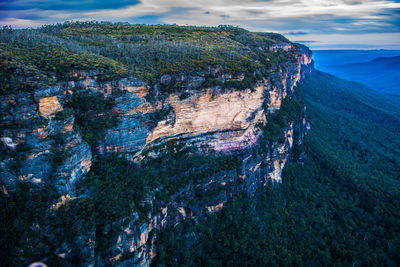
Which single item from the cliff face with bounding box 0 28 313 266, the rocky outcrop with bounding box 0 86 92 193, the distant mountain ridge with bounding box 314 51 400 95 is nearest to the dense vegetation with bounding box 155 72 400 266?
the cliff face with bounding box 0 28 313 266

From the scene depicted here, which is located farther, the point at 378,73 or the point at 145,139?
the point at 378,73

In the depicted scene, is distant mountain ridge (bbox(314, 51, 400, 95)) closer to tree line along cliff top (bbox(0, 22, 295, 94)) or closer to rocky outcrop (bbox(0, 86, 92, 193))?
tree line along cliff top (bbox(0, 22, 295, 94))

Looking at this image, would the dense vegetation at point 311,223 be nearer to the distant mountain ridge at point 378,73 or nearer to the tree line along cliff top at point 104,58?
the tree line along cliff top at point 104,58

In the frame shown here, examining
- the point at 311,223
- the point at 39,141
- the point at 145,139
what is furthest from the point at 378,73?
the point at 39,141

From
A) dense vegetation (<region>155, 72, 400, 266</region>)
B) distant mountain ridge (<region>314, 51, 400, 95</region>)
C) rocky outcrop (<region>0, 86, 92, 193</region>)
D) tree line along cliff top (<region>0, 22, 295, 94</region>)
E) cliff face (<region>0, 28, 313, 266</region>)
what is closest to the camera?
rocky outcrop (<region>0, 86, 92, 193</region>)

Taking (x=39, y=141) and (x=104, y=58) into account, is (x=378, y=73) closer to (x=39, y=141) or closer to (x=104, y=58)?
(x=104, y=58)

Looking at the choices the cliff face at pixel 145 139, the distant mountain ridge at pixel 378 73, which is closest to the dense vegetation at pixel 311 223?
the cliff face at pixel 145 139
